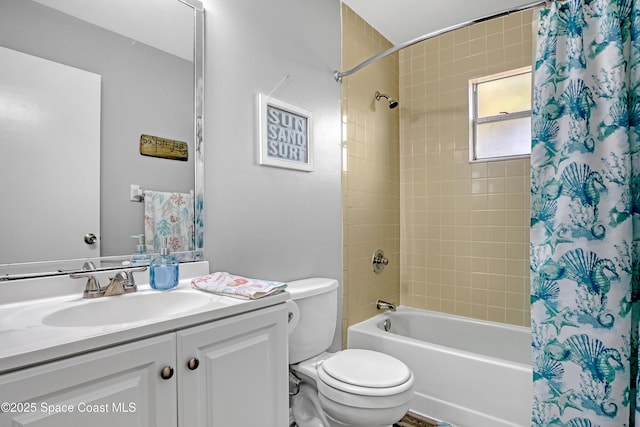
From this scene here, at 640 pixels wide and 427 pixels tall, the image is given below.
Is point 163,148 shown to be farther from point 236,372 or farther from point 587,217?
point 587,217

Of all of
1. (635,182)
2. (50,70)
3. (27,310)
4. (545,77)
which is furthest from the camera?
(545,77)

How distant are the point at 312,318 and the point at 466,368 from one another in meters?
0.89

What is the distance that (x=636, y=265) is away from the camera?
1177mm

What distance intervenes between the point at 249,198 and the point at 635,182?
59.5 inches

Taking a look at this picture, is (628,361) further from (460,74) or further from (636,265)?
(460,74)

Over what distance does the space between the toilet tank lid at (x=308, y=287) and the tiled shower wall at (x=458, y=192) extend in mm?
1249

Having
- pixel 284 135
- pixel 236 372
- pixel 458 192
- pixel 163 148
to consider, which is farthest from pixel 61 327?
pixel 458 192

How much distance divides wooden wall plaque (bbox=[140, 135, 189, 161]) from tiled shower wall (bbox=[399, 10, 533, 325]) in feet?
6.30

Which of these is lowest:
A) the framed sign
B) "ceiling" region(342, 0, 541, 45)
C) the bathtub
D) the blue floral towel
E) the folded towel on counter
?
the bathtub

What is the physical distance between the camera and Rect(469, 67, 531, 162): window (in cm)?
239

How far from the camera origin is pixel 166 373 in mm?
813

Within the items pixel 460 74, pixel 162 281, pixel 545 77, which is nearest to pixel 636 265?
pixel 545 77

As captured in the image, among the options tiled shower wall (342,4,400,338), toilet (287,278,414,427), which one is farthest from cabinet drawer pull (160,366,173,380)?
tiled shower wall (342,4,400,338)

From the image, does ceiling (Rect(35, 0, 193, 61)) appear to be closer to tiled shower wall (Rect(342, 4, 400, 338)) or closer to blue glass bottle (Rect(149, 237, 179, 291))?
blue glass bottle (Rect(149, 237, 179, 291))
